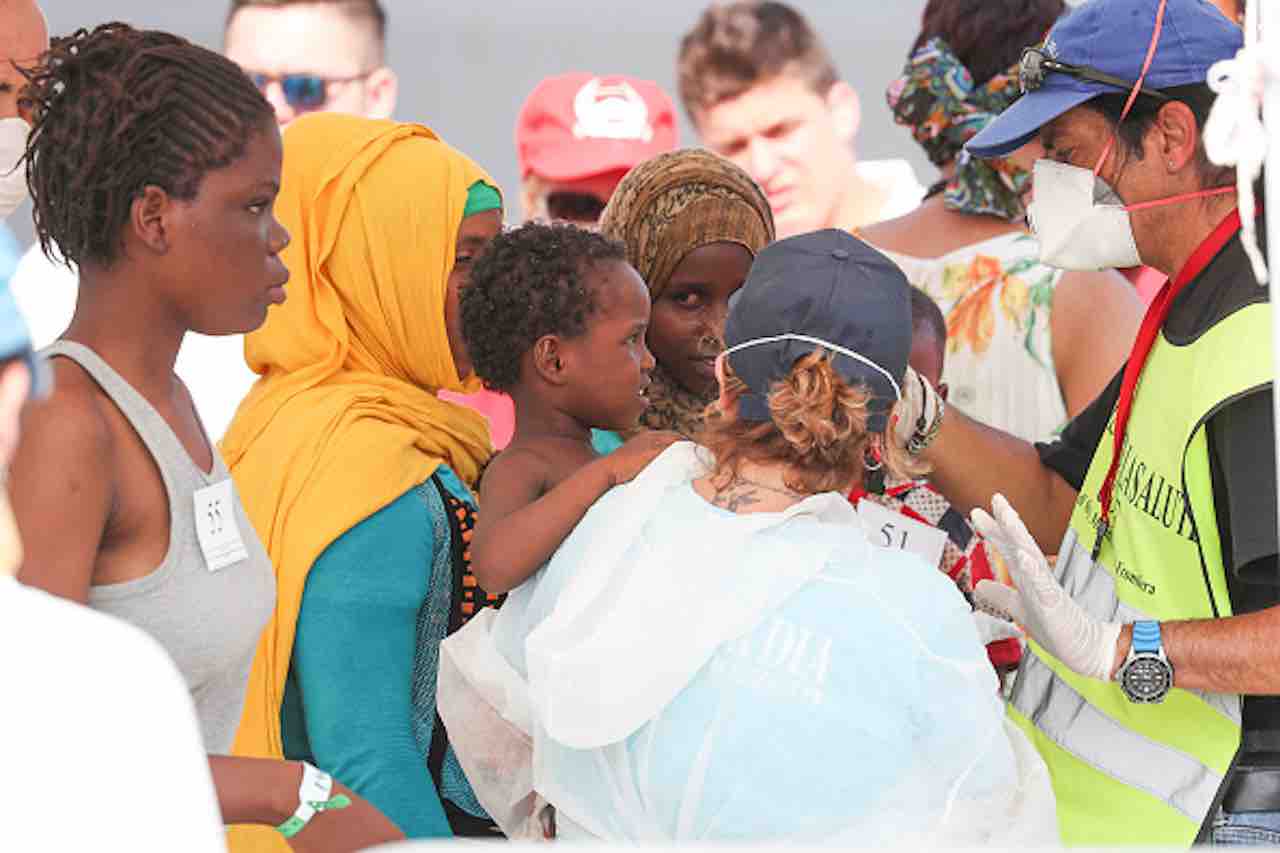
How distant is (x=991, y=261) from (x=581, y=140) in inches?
56.0

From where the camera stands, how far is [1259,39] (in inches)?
58.3

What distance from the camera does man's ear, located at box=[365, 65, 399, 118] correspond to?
15.6 feet

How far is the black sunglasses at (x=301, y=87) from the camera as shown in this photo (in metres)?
4.58

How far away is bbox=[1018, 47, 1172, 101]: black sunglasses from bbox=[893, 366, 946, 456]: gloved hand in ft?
1.39

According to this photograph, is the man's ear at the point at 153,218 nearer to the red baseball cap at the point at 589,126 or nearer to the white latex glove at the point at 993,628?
the white latex glove at the point at 993,628

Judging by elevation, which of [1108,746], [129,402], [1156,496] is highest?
[129,402]

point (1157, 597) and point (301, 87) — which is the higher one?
point (301, 87)

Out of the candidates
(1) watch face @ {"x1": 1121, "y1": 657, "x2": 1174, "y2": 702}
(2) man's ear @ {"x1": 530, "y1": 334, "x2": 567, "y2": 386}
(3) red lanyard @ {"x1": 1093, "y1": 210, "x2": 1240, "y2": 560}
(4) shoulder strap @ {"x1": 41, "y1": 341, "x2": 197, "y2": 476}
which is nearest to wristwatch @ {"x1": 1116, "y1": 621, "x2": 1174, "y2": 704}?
(1) watch face @ {"x1": 1121, "y1": 657, "x2": 1174, "y2": 702}

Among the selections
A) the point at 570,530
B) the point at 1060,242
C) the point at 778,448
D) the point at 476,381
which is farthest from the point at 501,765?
the point at 1060,242

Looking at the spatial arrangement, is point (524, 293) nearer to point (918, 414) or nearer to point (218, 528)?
point (918, 414)

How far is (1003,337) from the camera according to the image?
3373mm

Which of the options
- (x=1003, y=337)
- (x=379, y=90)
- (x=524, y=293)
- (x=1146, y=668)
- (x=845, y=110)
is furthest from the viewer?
(x=845, y=110)

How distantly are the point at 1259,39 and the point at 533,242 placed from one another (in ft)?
4.30

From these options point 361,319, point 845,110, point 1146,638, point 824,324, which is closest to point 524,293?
point 361,319
